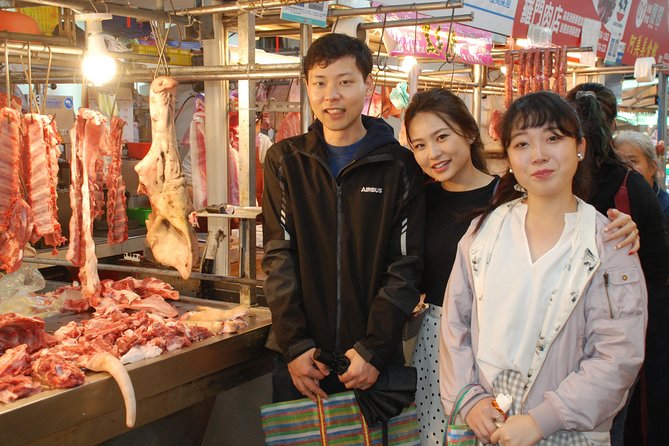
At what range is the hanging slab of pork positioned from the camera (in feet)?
12.3

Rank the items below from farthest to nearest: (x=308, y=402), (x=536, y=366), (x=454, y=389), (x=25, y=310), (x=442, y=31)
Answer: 1. (x=442, y=31)
2. (x=25, y=310)
3. (x=308, y=402)
4. (x=454, y=389)
5. (x=536, y=366)

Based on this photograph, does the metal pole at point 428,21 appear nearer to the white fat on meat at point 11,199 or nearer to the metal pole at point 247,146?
the metal pole at point 247,146

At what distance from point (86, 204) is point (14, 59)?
90 cm

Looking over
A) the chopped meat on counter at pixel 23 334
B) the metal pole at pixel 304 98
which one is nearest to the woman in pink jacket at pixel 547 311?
the metal pole at pixel 304 98

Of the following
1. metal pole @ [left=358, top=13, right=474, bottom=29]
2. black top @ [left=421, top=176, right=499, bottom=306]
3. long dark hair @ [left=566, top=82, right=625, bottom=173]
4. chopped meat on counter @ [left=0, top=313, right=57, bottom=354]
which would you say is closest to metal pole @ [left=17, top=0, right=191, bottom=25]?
metal pole @ [left=358, top=13, right=474, bottom=29]

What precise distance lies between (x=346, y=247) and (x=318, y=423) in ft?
2.29

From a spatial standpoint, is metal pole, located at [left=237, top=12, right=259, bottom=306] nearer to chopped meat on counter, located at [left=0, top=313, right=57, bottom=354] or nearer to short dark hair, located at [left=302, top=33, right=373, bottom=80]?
short dark hair, located at [left=302, top=33, right=373, bottom=80]

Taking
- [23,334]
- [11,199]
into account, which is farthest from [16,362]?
[11,199]

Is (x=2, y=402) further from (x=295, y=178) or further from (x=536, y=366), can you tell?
(x=536, y=366)

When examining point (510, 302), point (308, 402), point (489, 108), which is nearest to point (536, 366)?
point (510, 302)

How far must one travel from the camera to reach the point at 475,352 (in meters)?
2.52

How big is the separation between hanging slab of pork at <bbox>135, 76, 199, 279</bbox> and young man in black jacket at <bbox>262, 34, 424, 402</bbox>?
0.90 metres

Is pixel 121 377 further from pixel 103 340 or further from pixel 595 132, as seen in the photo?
pixel 595 132

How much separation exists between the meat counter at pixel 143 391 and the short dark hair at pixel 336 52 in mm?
1254
